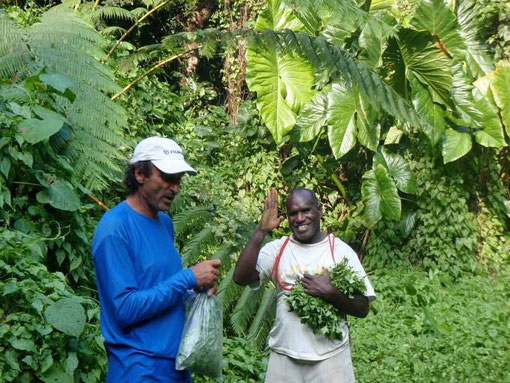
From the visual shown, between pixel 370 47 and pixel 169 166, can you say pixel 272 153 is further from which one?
pixel 169 166

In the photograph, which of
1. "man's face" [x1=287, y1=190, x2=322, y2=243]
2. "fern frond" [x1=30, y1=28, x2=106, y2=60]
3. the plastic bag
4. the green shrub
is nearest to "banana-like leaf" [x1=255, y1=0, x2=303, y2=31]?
"fern frond" [x1=30, y1=28, x2=106, y2=60]

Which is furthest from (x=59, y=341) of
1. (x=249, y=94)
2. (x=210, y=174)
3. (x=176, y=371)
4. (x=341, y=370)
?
(x=249, y=94)

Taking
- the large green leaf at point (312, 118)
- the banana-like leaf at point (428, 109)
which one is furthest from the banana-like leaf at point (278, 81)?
the banana-like leaf at point (428, 109)

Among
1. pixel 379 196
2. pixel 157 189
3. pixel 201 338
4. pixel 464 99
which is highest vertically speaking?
pixel 464 99

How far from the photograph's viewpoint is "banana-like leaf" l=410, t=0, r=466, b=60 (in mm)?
9117

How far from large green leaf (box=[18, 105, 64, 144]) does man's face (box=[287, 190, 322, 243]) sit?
1757 mm

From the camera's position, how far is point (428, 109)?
898 centimetres

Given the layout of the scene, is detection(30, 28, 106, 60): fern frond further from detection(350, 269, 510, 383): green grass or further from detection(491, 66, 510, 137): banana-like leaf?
detection(491, 66, 510, 137): banana-like leaf

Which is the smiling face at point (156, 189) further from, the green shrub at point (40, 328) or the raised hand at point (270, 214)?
the green shrub at point (40, 328)

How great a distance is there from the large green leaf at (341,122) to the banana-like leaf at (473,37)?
2209mm

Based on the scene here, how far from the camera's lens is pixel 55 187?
15.3ft

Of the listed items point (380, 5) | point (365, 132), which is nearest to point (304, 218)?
point (365, 132)

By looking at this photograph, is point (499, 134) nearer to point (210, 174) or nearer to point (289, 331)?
point (210, 174)

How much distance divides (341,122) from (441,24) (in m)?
1.86
